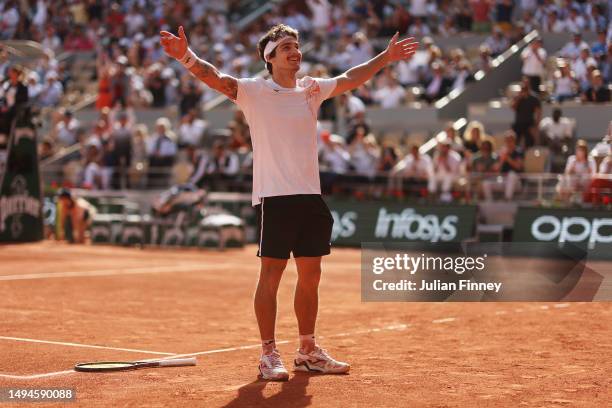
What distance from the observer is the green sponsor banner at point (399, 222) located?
24016mm

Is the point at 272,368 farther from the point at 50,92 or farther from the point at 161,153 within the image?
the point at 50,92

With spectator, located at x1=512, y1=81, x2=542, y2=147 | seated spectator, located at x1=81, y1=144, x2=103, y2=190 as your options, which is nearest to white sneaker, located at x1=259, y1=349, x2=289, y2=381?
spectator, located at x1=512, y1=81, x2=542, y2=147

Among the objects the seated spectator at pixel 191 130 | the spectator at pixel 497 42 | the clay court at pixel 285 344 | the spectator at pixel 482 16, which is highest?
the spectator at pixel 482 16

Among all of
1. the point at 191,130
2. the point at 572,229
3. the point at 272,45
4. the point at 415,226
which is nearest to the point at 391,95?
the point at 191,130

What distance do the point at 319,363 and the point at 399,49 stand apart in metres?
2.47

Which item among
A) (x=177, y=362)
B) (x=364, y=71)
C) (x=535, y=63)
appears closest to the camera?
(x=177, y=362)

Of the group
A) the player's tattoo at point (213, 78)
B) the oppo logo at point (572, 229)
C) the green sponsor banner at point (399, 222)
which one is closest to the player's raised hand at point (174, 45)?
the player's tattoo at point (213, 78)

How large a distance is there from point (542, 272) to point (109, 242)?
52.9ft

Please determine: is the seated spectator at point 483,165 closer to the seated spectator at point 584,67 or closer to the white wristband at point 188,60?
the seated spectator at point 584,67

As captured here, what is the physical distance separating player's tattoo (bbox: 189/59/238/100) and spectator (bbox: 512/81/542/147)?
1657 centimetres

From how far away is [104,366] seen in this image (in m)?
8.76

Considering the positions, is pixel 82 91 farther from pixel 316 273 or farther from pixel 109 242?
pixel 316 273

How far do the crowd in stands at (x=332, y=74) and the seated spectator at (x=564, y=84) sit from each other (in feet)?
0.09

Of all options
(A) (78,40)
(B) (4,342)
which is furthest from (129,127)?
(B) (4,342)
